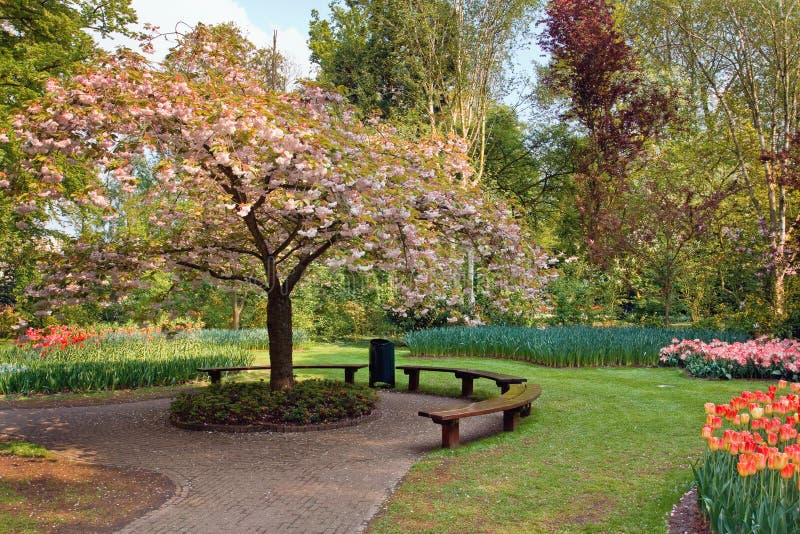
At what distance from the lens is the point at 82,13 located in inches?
589

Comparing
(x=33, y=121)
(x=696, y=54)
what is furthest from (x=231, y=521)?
(x=696, y=54)

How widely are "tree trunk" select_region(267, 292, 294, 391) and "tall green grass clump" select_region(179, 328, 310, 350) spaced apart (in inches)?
266

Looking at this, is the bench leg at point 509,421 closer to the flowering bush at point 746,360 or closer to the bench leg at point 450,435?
the bench leg at point 450,435

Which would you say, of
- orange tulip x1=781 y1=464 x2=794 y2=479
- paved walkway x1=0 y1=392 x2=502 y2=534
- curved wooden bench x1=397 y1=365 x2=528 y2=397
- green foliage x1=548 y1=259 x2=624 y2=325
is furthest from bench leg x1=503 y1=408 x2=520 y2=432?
green foliage x1=548 y1=259 x2=624 y2=325

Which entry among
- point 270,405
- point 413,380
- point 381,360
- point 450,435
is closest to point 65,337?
point 381,360

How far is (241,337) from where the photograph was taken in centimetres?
1648

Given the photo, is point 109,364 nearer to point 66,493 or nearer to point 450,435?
point 66,493

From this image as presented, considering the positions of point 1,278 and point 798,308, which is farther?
point 1,278

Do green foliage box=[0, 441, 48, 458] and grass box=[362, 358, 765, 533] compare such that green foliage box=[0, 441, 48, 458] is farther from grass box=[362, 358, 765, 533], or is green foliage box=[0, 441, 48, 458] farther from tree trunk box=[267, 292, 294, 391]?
grass box=[362, 358, 765, 533]

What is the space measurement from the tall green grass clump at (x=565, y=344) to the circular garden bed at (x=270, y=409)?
5081 millimetres

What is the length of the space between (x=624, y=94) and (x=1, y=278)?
20.3 m

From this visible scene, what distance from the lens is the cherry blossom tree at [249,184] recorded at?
553 centimetres

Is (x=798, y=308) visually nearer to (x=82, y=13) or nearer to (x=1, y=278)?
(x=82, y=13)

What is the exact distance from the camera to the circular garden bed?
7645mm
